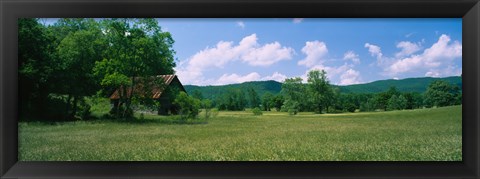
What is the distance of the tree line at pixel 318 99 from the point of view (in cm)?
402

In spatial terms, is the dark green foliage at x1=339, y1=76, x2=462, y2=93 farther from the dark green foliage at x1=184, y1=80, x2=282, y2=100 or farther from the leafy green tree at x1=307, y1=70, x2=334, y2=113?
the dark green foliage at x1=184, y1=80, x2=282, y2=100

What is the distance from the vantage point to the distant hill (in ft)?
13.1

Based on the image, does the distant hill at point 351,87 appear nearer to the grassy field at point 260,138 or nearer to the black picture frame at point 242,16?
the grassy field at point 260,138

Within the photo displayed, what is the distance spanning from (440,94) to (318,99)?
116 cm

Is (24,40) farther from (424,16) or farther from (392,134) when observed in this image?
(392,134)

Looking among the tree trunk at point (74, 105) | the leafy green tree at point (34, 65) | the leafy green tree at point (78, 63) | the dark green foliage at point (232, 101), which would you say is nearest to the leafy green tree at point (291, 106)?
the dark green foliage at point (232, 101)

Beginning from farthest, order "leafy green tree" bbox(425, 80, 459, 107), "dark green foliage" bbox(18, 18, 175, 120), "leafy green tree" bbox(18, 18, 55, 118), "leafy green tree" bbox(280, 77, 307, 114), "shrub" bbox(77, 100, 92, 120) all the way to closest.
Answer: "shrub" bbox(77, 100, 92, 120)
"leafy green tree" bbox(280, 77, 307, 114)
"dark green foliage" bbox(18, 18, 175, 120)
"leafy green tree" bbox(425, 80, 459, 107)
"leafy green tree" bbox(18, 18, 55, 118)

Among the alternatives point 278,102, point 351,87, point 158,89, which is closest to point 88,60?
point 158,89

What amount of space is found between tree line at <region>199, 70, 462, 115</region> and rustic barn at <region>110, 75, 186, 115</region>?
0.75ft

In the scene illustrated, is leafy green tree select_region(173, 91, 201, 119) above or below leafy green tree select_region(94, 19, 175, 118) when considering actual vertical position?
below

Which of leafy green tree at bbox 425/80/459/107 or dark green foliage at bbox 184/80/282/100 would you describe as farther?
dark green foliage at bbox 184/80/282/100

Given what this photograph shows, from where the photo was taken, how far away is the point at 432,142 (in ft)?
12.1

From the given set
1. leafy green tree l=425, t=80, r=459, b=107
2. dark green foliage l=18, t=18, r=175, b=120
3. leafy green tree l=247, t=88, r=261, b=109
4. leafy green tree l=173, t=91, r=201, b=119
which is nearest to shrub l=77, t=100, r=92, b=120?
dark green foliage l=18, t=18, r=175, b=120

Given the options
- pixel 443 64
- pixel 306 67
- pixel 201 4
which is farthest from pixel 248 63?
pixel 443 64
